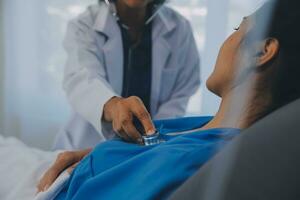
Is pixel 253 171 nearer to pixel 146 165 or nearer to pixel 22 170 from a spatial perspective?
pixel 146 165

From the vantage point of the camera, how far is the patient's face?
24.8 inches

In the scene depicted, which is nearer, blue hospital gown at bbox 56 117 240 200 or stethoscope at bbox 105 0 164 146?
blue hospital gown at bbox 56 117 240 200

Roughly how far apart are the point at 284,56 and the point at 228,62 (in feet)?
0.26

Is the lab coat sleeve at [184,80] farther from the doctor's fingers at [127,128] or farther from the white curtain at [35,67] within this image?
the white curtain at [35,67]

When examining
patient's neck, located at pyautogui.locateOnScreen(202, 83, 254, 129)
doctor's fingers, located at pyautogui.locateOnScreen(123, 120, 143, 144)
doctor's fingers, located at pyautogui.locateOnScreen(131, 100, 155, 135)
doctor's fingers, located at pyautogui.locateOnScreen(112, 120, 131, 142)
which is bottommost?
doctor's fingers, located at pyautogui.locateOnScreen(112, 120, 131, 142)

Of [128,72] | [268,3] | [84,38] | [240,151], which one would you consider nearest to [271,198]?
[240,151]

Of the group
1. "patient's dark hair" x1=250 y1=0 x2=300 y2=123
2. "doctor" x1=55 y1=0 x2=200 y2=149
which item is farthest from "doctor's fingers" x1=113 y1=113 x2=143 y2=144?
"patient's dark hair" x1=250 y1=0 x2=300 y2=123

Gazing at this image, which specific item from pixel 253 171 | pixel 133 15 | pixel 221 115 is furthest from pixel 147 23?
pixel 253 171

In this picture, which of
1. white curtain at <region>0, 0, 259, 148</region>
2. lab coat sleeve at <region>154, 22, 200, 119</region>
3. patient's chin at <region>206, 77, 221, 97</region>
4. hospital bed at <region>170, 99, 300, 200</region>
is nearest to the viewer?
hospital bed at <region>170, 99, 300, 200</region>

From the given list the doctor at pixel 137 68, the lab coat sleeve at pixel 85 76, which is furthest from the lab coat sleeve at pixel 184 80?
the lab coat sleeve at pixel 85 76

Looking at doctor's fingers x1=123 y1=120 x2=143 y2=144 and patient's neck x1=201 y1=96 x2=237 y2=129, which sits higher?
patient's neck x1=201 y1=96 x2=237 y2=129

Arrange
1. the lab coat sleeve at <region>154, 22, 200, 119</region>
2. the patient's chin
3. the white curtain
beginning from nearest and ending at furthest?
the patient's chin < the lab coat sleeve at <region>154, 22, 200, 119</region> < the white curtain

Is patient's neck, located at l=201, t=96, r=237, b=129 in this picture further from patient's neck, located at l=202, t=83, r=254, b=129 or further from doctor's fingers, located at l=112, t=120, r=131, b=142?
doctor's fingers, located at l=112, t=120, r=131, b=142

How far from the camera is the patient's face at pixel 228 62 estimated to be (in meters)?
0.63
